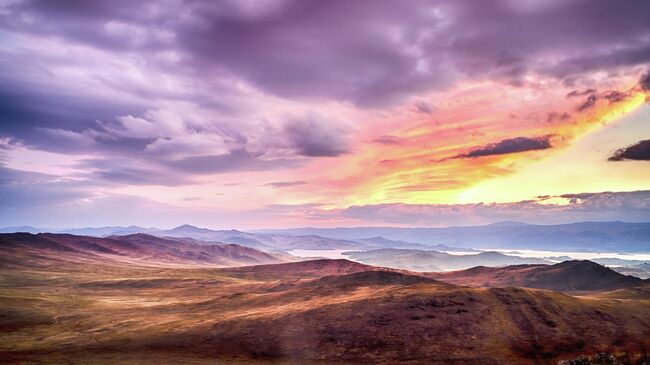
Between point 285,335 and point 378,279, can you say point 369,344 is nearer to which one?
point 285,335

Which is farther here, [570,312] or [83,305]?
[83,305]

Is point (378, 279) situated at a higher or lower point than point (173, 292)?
higher

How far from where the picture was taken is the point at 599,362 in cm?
4800

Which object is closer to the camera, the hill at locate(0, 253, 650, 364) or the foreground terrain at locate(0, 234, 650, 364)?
the hill at locate(0, 253, 650, 364)

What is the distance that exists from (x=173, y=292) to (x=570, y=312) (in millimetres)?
136963

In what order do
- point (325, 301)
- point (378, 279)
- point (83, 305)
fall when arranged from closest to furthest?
point (325, 301)
point (83, 305)
point (378, 279)

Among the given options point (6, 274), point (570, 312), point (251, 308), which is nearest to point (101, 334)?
point (251, 308)

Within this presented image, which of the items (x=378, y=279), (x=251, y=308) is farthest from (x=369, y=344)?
(x=378, y=279)

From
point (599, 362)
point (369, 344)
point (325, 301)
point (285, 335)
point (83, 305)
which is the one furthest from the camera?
point (83, 305)

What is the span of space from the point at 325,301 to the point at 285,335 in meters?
27.5

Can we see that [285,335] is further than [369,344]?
Yes

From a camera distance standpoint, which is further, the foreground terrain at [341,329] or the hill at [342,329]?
the foreground terrain at [341,329]

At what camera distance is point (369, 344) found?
7419cm

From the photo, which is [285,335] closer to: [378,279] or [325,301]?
[325,301]
